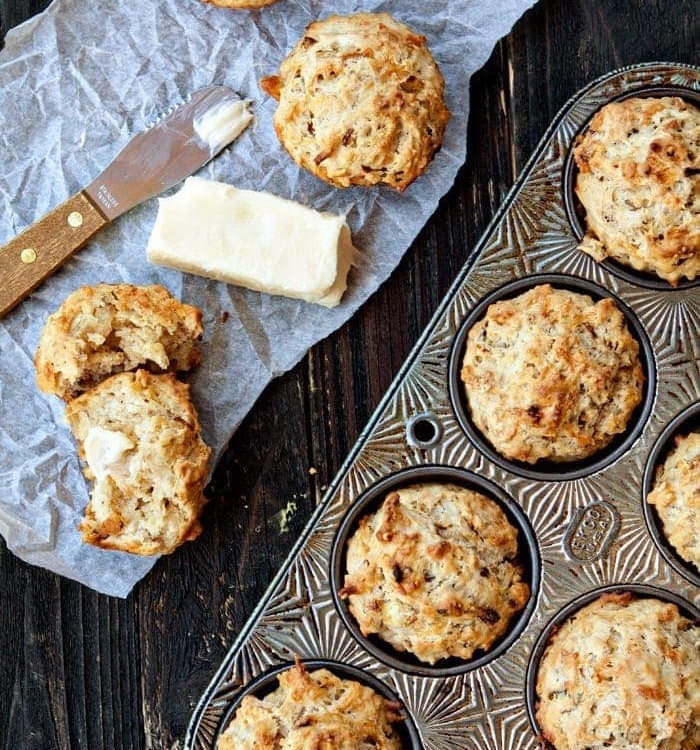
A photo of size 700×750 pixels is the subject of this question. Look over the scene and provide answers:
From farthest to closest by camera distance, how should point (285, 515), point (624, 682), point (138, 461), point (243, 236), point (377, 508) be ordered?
point (285, 515) → point (243, 236) → point (377, 508) → point (138, 461) → point (624, 682)

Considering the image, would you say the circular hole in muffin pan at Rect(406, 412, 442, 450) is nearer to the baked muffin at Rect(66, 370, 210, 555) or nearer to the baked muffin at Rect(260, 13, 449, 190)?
the baked muffin at Rect(66, 370, 210, 555)

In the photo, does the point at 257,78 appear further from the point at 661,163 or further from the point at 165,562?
the point at 165,562

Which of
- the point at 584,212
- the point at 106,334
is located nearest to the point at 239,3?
the point at 106,334

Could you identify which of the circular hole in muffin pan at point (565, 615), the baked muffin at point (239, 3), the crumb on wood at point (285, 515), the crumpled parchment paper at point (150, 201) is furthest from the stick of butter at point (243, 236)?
the circular hole in muffin pan at point (565, 615)

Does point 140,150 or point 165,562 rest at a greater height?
point 140,150

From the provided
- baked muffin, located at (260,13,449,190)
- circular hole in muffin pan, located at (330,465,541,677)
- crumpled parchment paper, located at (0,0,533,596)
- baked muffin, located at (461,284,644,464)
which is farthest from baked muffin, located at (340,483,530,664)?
baked muffin, located at (260,13,449,190)

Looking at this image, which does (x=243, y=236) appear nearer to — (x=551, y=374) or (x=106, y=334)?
(x=106, y=334)

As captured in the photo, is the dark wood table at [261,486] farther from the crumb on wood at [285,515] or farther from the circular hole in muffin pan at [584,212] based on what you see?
the circular hole in muffin pan at [584,212]

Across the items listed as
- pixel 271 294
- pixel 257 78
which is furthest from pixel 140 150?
pixel 271 294
